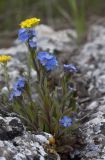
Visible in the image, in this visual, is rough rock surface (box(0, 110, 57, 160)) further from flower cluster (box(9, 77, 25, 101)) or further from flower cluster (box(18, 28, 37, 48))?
flower cluster (box(18, 28, 37, 48))

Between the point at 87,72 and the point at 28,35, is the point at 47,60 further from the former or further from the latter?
the point at 87,72

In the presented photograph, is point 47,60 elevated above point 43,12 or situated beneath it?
situated beneath

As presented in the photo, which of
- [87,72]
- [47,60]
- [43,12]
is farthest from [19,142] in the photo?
[43,12]

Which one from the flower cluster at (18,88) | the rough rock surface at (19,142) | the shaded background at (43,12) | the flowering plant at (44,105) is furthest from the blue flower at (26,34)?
the shaded background at (43,12)

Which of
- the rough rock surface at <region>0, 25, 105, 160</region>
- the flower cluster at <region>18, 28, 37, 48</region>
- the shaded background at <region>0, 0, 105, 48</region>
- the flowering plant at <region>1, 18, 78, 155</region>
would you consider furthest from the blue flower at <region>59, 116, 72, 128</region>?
the shaded background at <region>0, 0, 105, 48</region>

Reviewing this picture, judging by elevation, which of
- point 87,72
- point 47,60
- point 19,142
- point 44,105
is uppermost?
point 87,72

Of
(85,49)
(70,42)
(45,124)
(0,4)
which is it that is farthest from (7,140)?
(0,4)

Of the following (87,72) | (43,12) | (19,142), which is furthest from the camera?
(43,12)
